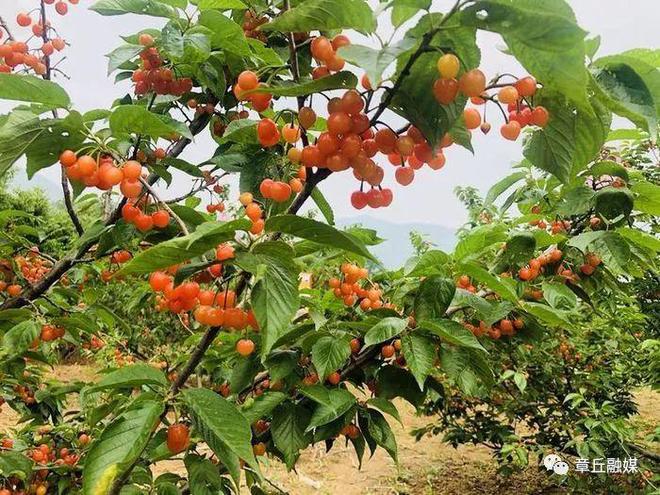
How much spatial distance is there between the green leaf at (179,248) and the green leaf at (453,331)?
2.62ft

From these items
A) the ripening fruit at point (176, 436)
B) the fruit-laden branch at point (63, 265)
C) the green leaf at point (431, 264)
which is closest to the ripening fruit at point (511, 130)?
the green leaf at point (431, 264)

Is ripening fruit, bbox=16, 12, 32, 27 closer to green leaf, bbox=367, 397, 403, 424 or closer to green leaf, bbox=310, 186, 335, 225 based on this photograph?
green leaf, bbox=310, 186, 335, 225

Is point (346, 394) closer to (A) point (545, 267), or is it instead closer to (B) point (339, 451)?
(A) point (545, 267)

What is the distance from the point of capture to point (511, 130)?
110 cm

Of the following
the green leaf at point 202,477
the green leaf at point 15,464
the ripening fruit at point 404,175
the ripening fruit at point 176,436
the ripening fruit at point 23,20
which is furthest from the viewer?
the ripening fruit at point 23,20

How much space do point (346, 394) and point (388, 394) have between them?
23 centimetres

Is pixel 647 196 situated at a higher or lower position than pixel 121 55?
higher

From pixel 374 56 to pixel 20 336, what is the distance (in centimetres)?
186

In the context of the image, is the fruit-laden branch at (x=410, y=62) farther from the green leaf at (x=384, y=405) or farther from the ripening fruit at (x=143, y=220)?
the green leaf at (x=384, y=405)

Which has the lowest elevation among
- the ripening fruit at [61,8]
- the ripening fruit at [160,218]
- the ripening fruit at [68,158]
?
the ripening fruit at [160,218]

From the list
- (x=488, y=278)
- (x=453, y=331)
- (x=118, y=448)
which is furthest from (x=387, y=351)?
(x=118, y=448)

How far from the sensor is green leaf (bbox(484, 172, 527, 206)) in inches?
89.6

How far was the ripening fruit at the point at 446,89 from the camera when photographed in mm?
926

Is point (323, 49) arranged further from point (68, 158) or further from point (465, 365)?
point (465, 365)
